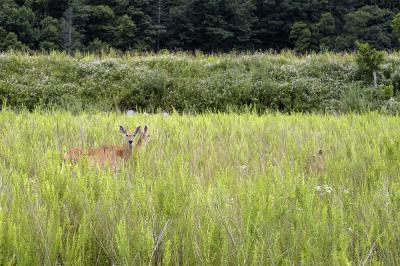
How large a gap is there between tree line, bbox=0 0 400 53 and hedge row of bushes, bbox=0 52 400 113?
60.3 ft

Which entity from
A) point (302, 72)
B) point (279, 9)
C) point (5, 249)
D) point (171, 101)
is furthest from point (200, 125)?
point (279, 9)

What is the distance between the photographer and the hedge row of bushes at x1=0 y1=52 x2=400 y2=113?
9555mm

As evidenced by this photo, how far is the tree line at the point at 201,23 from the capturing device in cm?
2927

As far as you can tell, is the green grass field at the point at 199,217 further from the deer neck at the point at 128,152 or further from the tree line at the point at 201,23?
the tree line at the point at 201,23

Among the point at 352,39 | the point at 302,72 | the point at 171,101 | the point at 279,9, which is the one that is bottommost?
the point at 171,101

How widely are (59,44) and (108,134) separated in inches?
1051

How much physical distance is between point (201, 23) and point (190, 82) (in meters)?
24.1

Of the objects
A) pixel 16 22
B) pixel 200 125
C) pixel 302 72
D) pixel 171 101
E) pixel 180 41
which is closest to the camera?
pixel 200 125

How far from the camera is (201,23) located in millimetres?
33250

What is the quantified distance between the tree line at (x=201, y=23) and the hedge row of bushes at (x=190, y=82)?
724 inches

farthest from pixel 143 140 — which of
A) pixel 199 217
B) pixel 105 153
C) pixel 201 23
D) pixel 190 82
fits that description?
pixel 201 23

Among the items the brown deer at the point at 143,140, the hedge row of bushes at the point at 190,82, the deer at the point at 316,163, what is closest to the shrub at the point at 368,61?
the hedge row of bushes at the point at 190,82

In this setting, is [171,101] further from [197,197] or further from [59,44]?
[59,44]

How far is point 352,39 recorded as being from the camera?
2978 cm
